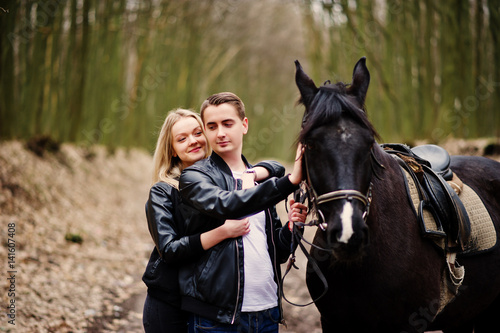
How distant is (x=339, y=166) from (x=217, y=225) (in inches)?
26.9

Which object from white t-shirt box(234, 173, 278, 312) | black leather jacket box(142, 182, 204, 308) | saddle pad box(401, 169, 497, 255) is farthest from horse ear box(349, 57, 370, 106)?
black leather jacket box(142, 182, 204, 308)

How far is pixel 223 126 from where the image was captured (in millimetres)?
2033

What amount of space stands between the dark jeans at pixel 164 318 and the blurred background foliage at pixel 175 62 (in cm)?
98

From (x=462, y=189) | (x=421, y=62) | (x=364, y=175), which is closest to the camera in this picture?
(x=364, y=175)

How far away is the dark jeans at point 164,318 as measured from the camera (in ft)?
7.00

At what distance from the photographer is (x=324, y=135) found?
5.66 feet

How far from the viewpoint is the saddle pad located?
7.58 feet

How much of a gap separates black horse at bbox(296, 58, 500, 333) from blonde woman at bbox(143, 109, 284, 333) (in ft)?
1.45

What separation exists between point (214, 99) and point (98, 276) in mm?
3379

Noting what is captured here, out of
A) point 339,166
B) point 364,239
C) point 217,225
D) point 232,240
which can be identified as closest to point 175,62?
point 217,225

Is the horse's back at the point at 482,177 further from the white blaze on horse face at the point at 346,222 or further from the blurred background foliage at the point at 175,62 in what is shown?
the white blaze on horse face at the point at 346,222

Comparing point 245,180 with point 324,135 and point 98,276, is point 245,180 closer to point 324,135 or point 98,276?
point 324,135

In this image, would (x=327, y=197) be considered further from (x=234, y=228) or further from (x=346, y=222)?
(x=234, y=228)

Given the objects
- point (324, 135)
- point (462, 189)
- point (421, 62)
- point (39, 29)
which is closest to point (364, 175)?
point (324, 135)
